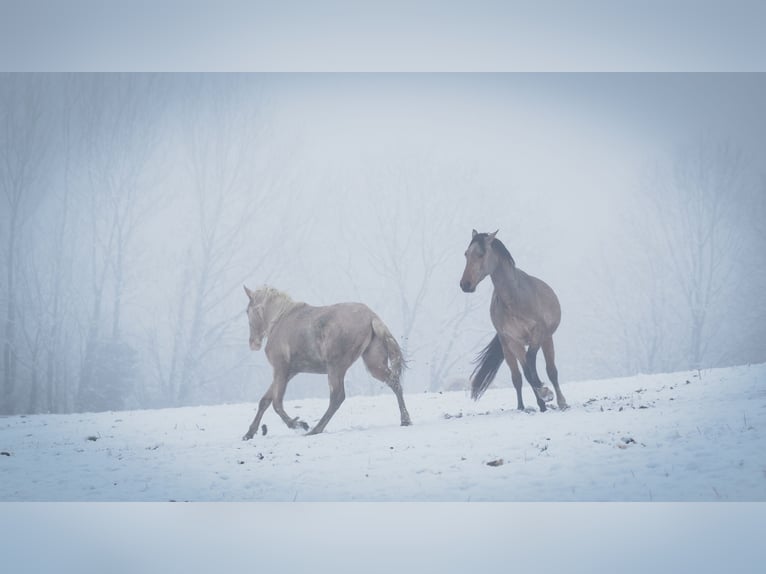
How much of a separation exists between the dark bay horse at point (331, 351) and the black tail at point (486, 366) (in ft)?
2.83

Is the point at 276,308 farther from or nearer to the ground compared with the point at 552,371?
farther from the ground

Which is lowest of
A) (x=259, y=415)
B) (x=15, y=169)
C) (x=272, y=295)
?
(x=259, y=415)

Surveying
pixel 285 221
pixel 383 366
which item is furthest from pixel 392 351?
pixel 285 221

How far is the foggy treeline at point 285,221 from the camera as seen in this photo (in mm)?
7566

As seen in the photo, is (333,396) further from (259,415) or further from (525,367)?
(525,367)

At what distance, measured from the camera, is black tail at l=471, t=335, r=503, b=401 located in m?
6.92

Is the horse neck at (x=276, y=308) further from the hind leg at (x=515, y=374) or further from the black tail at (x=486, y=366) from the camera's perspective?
the hind leg at (x=515, y=374)

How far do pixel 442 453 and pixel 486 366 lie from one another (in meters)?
1.42

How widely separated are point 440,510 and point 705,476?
1.92m

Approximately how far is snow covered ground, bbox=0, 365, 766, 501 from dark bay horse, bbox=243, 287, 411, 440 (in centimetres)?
31

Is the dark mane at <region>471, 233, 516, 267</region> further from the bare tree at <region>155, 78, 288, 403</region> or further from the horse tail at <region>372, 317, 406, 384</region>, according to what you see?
the bare tree at <region>155, 78, 288, 403</region>

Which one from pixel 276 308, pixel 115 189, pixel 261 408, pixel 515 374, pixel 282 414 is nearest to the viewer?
pixel 282 414

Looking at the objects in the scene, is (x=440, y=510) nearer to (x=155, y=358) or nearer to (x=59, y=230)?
(x=155, y=358)

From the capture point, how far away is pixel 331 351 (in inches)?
253
